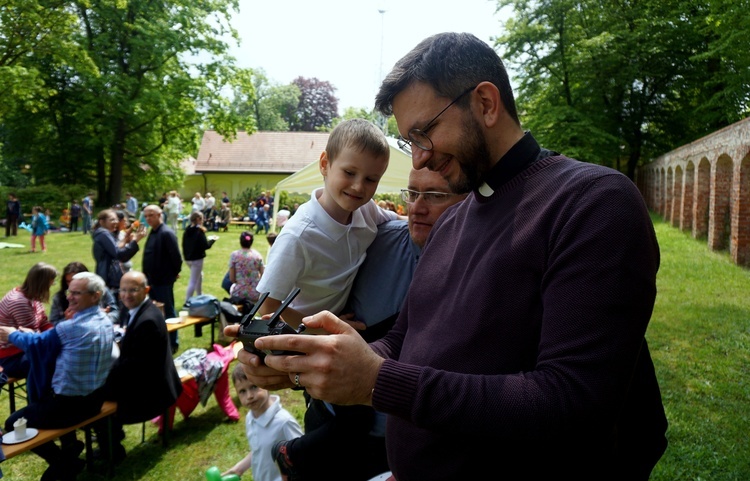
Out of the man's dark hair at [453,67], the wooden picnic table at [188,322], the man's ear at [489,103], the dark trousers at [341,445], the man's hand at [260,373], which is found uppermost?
the man's dark hair at [453,67]

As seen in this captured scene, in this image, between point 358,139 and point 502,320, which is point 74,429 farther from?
point 502,320

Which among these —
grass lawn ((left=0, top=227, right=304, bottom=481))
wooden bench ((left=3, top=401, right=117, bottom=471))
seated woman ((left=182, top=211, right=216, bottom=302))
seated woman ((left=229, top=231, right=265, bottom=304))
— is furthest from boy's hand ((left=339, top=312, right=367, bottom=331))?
seated woman ((left=182, top=211, right=216, bottom=302))

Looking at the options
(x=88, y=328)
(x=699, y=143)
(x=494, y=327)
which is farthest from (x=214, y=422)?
(x=699, y=143)

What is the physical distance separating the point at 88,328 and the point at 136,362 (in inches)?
22.4

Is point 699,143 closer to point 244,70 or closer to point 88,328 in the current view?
point 88,328

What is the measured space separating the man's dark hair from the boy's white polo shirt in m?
1.09

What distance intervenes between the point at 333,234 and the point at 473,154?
1.17 meters

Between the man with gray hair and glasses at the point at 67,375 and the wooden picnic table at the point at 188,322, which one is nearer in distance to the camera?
the man with gray hair and glasses at the point at 67,375

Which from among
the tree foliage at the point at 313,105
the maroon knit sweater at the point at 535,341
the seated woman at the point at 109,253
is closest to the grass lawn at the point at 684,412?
the seated woman at the point at 109,253

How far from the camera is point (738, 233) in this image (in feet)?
43.9

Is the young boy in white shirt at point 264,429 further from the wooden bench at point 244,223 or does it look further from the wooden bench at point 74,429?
the wooden bench at point 244,223

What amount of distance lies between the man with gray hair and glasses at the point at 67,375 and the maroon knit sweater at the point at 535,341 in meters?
4.23

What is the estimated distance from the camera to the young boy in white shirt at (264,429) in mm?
3977

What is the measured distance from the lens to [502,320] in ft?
3.70
